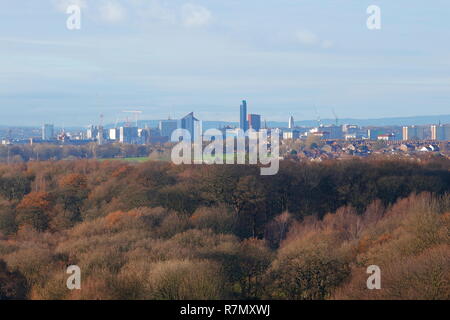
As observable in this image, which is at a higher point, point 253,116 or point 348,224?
A: point 253,116

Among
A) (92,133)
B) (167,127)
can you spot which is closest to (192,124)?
(167,127)

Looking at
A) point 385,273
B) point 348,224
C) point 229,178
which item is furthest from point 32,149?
point 385,273

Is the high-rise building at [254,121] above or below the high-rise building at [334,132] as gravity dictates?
above

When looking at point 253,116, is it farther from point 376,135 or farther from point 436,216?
point 436,216

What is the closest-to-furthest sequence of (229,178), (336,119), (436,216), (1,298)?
1. (1,298)
2. (436,216)
3. (229,178)
4. (336,119)

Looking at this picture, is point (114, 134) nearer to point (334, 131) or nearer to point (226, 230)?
point (334, 131)

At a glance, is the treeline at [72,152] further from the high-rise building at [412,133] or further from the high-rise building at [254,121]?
the high-rise building at [412,133]

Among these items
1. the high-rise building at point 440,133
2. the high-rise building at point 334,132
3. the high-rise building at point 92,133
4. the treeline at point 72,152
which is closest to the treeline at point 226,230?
the treeline at point 72,152
